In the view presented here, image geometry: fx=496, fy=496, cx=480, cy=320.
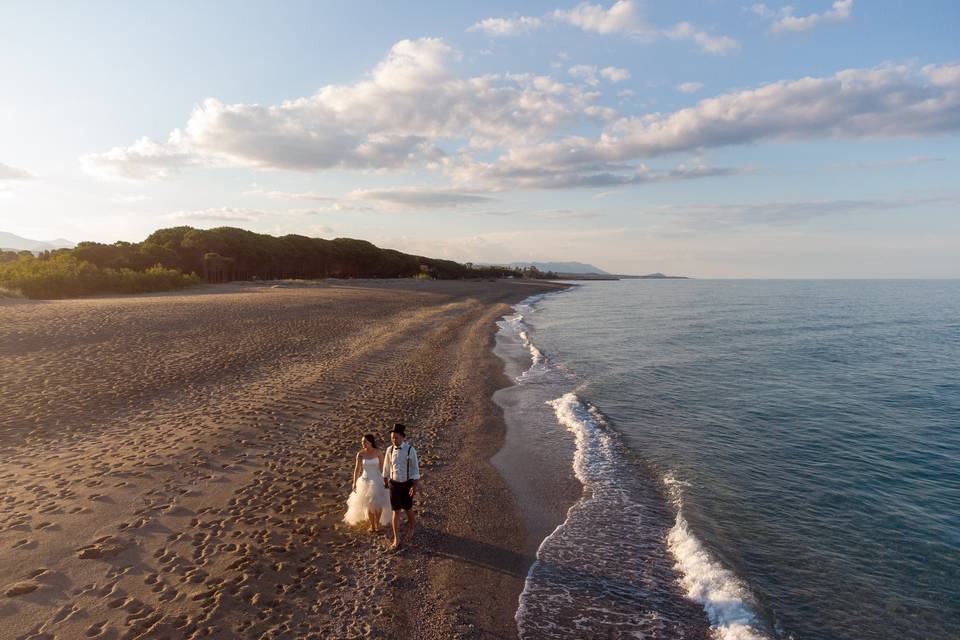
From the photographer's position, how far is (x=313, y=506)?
962cm

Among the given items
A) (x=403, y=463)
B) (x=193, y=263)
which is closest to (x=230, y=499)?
(x=403, y=463)

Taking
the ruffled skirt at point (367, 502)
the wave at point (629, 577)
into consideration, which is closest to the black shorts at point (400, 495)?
the ruffled skirt at point (367, 502)

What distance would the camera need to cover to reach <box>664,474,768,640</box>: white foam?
7289 mm

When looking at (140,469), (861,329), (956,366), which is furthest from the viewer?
(861,329)

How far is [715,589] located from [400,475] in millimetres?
5477

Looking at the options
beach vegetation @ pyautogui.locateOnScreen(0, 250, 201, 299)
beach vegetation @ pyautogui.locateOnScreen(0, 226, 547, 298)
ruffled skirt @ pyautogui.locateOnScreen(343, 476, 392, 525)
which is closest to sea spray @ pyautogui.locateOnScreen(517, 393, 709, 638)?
ruffled skirt @ pyautogui.locateOnScreen(343, 476, 392, 525)

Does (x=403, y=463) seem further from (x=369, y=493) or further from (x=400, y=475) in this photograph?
(x=369, y=493)

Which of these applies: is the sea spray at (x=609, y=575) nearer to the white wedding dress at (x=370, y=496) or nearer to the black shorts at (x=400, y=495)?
the black shorts at (x=400, y=495)

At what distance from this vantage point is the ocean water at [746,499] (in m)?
7.65

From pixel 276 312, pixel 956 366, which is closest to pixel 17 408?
pixel 276 312

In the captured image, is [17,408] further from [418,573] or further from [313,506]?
[418,573]

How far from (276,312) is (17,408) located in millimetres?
20823

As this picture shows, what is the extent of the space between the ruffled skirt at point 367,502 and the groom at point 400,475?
1.11 feet

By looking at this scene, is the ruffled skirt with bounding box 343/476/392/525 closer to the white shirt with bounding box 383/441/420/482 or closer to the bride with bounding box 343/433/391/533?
the bride with bounding box 343/433/391/533
